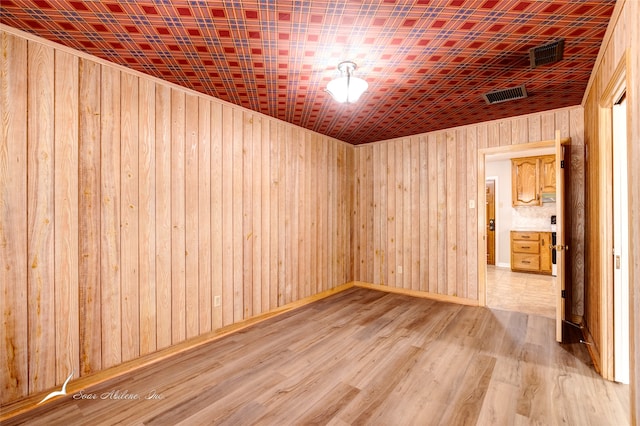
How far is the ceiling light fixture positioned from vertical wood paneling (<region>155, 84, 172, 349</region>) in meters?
1.57

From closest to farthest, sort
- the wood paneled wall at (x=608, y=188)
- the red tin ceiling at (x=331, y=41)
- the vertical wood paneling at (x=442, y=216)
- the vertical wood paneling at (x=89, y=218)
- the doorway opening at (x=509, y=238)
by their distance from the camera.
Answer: the wood paneled wall at (x=608, y=188)
the red tin ceiling at (x=331, y=41)
the vertical wood paneling at (x=89, y=218)
the doorway opening at (x=509, y=238)
the vertical wood paneling at (x=442, y=216)

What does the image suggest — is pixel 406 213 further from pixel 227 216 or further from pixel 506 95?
pixel 227 216

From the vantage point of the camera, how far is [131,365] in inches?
96.0

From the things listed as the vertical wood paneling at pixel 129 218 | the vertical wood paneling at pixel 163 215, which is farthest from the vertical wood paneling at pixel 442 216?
the vertical wood paneling at pixel 129 218

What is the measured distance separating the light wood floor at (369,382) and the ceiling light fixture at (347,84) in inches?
90.7

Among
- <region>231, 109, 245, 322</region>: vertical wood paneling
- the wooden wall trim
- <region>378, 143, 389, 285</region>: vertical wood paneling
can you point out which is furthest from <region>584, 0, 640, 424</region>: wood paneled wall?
<region>231, 109, 245, 322</region>: vertical wood paneling

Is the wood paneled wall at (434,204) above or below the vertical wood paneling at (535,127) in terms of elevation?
below

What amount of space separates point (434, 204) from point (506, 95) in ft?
5.87

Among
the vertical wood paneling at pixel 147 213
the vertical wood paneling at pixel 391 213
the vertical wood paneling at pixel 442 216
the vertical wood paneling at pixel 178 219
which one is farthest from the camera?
the vertical wood paneling at pixel 391 213

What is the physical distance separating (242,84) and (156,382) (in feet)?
8.73

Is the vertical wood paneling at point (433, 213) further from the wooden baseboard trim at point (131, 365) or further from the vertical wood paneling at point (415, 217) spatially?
the wooden baseboard trim at point (131, 365)

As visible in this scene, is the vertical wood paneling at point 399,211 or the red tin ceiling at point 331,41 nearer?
the red tin ceiling at point 331,41

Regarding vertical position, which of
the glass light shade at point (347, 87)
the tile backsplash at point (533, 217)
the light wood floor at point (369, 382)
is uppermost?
the glass light shade at point (347, 87)

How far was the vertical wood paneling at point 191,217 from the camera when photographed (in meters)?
2.86
